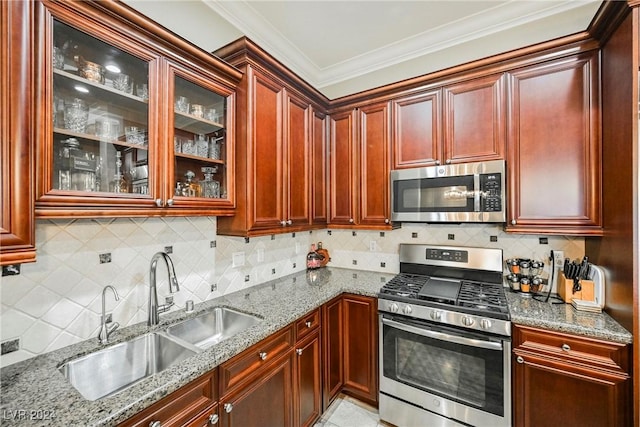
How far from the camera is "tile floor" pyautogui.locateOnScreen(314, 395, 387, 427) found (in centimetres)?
197

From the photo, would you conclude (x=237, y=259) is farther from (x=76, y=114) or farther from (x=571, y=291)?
(x=571, y=291)

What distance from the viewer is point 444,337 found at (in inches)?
67.3

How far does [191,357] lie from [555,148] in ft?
7.71

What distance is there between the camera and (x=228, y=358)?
1.21 m

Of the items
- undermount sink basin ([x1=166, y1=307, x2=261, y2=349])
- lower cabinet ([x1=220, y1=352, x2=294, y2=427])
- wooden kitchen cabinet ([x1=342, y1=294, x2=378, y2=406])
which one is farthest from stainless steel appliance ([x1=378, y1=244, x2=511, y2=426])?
undermount sink basin ([x1=166, y1=307, x2=261, y2=349])


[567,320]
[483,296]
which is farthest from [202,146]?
[567,320]

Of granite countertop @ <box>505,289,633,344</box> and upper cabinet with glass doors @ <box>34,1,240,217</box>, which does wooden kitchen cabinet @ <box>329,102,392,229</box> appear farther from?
upper cabinet with glass doors @ <box>34,1,240,217</box>

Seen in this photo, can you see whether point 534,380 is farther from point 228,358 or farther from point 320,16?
point 320,16

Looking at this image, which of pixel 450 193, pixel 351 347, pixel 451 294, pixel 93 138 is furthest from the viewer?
pixel 351 347

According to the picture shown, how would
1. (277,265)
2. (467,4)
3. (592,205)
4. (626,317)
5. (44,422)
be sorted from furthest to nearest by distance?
1. (277,265)
2. (467,4)
3. (592,205)
4. (626,317)
5. (44,422)

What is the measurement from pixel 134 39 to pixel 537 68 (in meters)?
2.33

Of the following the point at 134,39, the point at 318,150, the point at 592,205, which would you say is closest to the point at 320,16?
the point at 318,150

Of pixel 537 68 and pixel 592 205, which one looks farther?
pixel 537 68

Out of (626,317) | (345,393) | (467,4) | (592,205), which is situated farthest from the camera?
(345,393)
